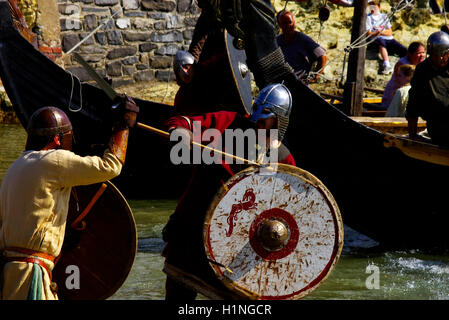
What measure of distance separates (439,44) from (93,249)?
12.5ft

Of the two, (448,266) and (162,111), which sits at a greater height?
(162,111)

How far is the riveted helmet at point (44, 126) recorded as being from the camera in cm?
388

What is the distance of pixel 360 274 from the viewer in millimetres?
6867

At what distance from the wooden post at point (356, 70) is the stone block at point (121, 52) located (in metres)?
5.21

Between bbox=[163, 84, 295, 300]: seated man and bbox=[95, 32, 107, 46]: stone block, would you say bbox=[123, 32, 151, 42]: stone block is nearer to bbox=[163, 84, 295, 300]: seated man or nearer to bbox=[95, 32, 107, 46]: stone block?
bbox=[95, 32, 107, 46]: stone block

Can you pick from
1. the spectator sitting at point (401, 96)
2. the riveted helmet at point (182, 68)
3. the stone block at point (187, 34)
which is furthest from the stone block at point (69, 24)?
the riveted helmet at point (182, 68)

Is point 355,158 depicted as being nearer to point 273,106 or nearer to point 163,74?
point 273,106

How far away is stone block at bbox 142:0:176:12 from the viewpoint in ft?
43.9

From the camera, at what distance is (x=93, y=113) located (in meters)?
8.84

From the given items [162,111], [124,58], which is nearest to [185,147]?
[162,111]

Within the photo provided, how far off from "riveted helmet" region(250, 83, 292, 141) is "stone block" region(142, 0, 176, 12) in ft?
30.2

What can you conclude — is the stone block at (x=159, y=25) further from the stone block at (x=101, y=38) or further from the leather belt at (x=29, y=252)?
the leather belt at (x=29, y=252)

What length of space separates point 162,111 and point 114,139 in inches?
190
